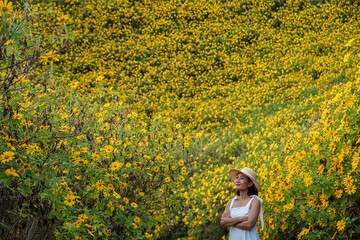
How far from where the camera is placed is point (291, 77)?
11328mm

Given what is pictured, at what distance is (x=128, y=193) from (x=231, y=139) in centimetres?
483

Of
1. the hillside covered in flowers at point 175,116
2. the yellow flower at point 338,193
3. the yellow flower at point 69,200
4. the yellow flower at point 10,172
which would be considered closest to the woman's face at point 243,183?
the hillside covered in flowers at point 175,116

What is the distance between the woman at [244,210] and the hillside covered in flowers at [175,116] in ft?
1.67

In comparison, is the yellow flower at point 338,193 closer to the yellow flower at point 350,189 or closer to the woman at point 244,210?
the yellow flower at point 350,189

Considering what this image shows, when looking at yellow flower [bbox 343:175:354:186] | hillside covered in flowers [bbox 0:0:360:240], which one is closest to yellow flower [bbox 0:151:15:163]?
hillside covered in flowers [bbox 0:0:360:240]

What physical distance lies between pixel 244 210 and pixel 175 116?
28.0 ft

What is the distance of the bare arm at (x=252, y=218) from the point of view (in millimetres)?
3053

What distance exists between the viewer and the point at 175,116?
11656mm

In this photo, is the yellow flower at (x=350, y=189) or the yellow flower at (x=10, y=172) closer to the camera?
the yellow flower at (x=10, y=172)

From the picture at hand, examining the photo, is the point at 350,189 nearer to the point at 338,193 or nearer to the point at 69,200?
the point at 338,193

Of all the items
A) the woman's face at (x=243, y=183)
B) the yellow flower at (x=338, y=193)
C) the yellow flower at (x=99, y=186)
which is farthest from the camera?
the woman's face at (x=243, y=183)

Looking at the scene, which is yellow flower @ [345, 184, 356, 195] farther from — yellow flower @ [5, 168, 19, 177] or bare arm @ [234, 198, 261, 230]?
yellow flower @ [5, 168, 19, 177]

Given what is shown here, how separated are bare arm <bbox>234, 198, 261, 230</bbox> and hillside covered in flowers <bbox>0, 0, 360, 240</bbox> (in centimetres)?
52

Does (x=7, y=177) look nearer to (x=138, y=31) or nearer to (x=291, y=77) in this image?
(x=291, y=77)
